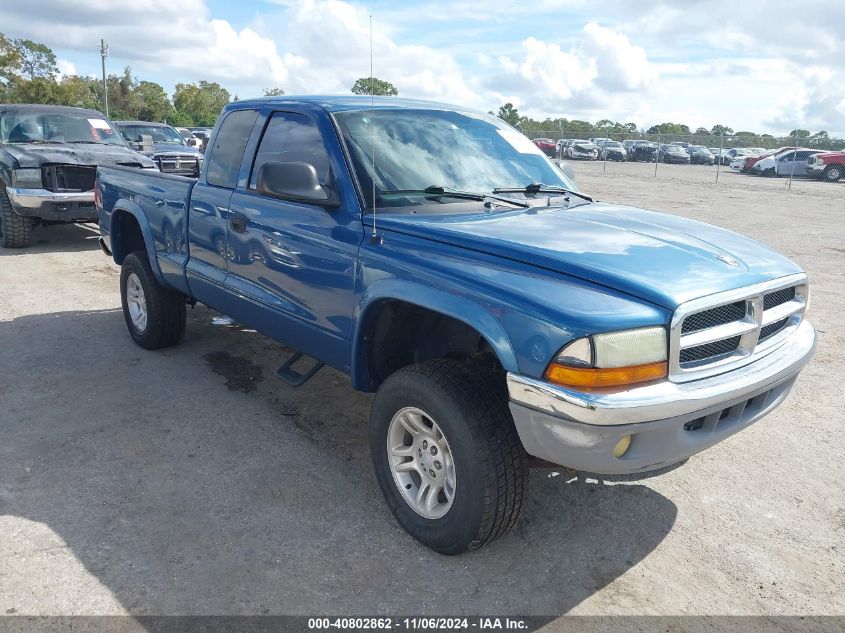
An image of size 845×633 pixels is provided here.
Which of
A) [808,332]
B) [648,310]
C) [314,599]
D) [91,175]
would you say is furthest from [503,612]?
[91,175]

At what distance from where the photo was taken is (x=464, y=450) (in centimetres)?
273

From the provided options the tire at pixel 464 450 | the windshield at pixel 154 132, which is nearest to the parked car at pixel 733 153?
the windshield at pixel 154 132

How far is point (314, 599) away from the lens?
8.93 ft

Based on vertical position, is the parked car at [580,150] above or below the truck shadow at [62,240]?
above

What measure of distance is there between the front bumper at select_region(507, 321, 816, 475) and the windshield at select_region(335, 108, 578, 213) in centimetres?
125

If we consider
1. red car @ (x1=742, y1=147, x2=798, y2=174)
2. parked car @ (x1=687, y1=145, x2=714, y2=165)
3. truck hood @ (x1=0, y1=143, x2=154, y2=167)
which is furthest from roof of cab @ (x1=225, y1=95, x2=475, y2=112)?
parked car @ (x1=687, y1=145, x2=714, y2=165)

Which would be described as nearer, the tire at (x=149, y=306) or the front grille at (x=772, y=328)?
the front grille at (x=772, y=328)

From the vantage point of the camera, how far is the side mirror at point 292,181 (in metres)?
3.24

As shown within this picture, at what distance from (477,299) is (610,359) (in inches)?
21.6

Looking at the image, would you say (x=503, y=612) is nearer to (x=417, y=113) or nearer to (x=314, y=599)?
(x=314, y=599)

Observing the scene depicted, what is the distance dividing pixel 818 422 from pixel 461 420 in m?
2.91

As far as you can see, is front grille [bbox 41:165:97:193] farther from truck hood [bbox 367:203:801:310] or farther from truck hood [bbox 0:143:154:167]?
truck hood [bbox 367:203:801:310]

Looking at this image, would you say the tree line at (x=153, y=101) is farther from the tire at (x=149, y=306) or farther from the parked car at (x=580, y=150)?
the tire at (x=149, y=306)

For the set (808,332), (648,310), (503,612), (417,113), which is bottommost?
(503,612)
